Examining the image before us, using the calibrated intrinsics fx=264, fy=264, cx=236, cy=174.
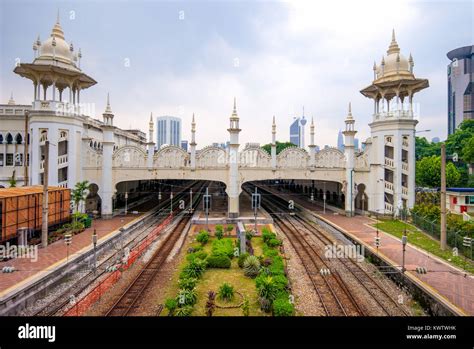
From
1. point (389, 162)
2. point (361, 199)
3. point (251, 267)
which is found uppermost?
point (389, 162)

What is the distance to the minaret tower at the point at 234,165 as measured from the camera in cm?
2638

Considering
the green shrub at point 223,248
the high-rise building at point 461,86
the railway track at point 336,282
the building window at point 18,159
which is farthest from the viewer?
the high-rise building at point 461,86

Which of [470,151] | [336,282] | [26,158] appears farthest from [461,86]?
[26,158]

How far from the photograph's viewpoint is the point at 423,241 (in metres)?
19.9

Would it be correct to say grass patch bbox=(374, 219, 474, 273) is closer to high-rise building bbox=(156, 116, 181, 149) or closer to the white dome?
high-rise building bbox=(156, 116, 181, 149)

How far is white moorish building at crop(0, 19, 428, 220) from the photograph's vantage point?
25266mm

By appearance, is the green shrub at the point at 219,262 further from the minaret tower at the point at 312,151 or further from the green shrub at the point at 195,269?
the minaret tower at the point at 312,151

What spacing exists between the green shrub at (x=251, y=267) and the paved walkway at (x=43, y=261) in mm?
9873

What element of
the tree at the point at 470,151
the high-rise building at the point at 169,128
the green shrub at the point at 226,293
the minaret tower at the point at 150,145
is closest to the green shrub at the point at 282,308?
the green shrub at the point at 226,293

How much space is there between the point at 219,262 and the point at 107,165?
1810cm

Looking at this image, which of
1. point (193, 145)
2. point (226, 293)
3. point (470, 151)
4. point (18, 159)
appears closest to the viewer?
point (226, 293)

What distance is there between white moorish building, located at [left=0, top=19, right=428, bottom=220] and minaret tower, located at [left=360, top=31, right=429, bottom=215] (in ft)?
0.31

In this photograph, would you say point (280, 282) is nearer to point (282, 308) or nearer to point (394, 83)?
point (282, 308)
